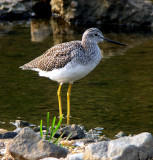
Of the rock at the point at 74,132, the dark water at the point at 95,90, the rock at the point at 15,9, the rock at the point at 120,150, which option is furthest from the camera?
the rock at the point at 15,9

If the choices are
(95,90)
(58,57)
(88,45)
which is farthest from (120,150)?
(95,90)

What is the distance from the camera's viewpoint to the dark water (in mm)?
9820

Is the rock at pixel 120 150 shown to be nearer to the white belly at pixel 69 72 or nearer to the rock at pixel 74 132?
the rock at pixel 74 132

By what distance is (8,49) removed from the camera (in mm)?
16328

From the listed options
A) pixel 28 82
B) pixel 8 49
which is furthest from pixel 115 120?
pixel 8 49

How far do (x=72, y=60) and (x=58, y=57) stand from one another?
45cm

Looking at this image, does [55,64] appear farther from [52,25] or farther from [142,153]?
[52,25]

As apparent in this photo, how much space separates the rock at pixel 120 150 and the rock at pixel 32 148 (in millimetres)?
481

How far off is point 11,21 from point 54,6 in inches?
98.9

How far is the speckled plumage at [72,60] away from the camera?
372 inches

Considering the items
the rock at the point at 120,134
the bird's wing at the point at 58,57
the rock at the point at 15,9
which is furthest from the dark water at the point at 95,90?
the rock at the point at 15,9

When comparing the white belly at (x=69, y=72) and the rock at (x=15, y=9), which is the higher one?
the rock at (x=15, y=9)

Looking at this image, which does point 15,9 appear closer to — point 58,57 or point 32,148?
point 58,57

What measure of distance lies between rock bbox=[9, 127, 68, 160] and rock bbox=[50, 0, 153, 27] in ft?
49.7
